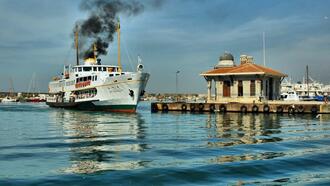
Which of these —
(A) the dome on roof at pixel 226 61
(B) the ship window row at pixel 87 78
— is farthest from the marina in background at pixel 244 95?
(B) the ship window row at pixel 87 78

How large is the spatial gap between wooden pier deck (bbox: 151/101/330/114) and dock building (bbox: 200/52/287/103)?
9.66ft

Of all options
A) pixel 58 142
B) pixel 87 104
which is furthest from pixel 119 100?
pixel 58 142

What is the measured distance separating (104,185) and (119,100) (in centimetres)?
3866

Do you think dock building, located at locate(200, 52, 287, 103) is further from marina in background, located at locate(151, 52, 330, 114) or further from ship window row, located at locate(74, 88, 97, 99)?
ship window row, located at locate(74, 88, 97, 99)

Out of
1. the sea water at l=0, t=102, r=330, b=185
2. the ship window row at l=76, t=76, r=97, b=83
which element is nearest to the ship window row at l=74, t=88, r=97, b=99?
the ship window row at l=76, t=76, r=97, b=83

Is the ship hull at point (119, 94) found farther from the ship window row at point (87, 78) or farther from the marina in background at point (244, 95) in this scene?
the marina in background at point (244, 95)

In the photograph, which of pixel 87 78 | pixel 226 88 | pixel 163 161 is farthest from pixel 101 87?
pixel 163 161

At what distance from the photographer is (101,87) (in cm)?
5109

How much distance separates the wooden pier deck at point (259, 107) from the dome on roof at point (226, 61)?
37.2ft

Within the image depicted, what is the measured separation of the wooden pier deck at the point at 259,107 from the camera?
153ft

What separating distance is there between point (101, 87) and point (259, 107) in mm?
19934

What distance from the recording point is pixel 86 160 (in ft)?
47.8

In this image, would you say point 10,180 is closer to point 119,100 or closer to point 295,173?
point 295,173

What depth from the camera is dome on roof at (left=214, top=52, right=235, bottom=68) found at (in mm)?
64100
